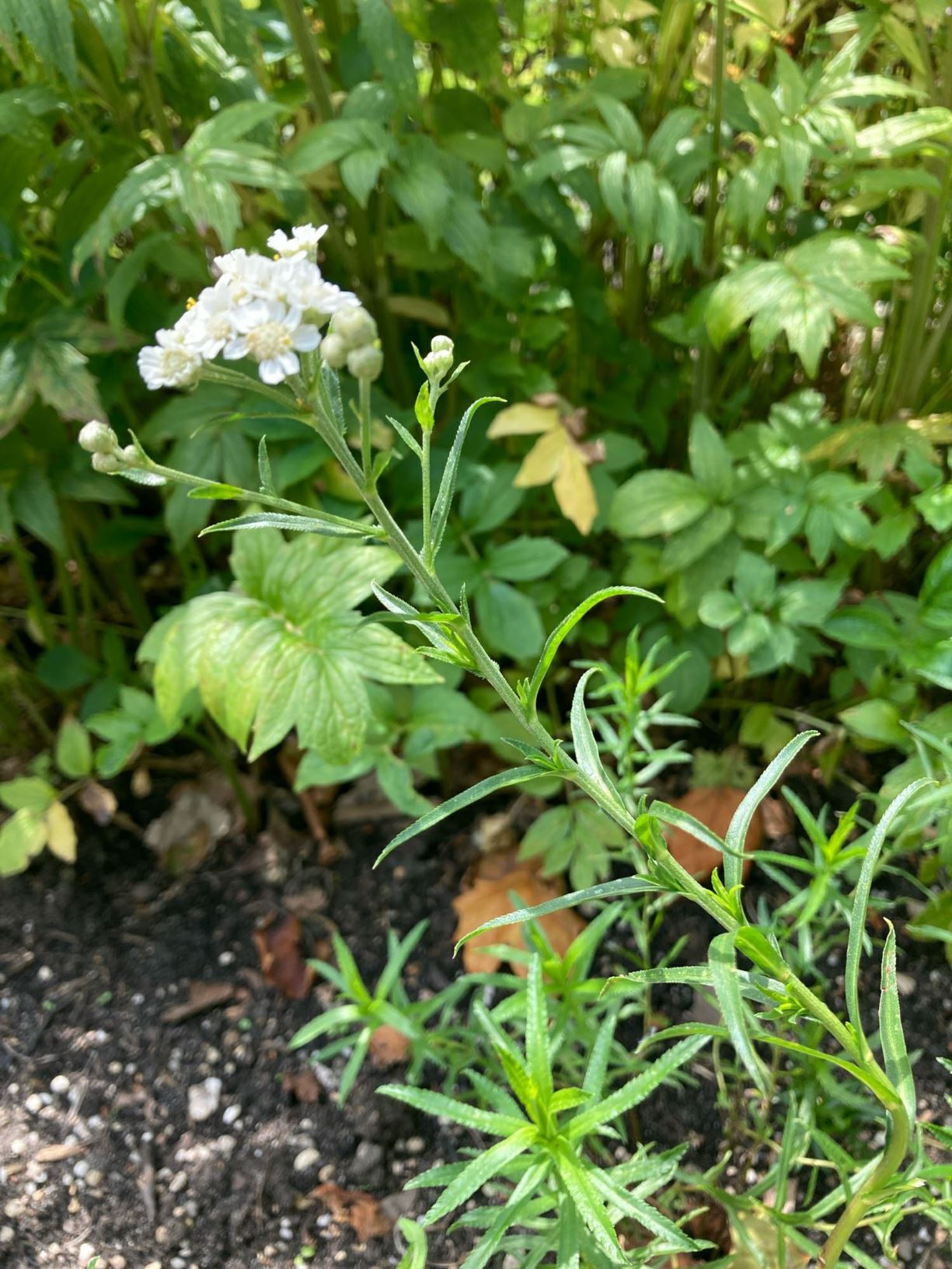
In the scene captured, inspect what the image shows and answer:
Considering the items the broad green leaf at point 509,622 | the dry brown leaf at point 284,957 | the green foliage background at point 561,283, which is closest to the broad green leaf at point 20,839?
the green foliage background at point 561,283

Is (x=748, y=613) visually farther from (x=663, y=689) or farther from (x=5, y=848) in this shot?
(x=5, y=848)

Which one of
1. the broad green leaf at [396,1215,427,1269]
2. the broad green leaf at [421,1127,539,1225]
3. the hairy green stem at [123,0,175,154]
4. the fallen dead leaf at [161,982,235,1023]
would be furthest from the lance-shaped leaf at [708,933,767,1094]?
the hairy green stem at [123,0,175,154]

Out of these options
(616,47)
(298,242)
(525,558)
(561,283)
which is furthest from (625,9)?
(298,242)

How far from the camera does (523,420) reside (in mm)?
1290

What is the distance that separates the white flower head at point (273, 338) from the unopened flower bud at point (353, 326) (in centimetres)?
4

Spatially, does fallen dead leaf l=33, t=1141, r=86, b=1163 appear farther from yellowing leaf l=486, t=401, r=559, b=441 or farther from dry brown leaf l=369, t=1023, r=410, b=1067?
yellowing leaf l=486, t=401, r=559, b=441

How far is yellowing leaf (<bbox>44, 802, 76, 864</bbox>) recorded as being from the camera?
1411 millimetres

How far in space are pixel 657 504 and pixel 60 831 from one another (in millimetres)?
973

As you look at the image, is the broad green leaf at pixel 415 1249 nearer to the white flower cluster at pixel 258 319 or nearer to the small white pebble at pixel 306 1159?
the small white pebble at pixel 306 1159

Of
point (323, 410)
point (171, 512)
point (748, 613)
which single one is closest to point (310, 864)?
point (171, 512)

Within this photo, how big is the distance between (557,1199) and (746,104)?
1341mm

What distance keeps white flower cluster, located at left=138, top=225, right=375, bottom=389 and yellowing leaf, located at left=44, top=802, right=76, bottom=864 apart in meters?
0.96

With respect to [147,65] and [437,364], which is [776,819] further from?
[147,65]

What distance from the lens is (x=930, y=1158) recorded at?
110 centimetres
